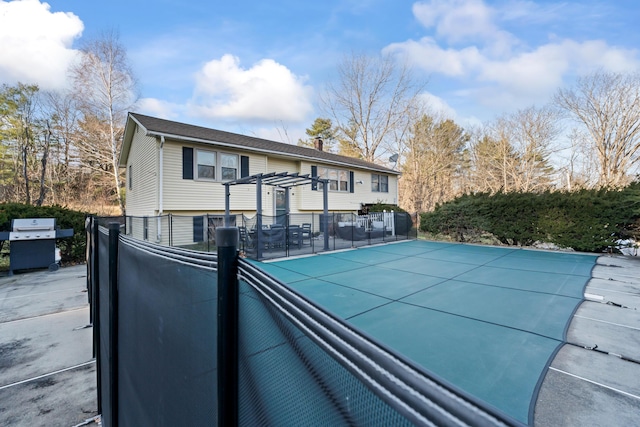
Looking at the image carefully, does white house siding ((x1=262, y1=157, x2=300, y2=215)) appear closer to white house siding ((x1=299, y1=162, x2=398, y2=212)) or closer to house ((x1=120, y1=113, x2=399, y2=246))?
house ((x1=120, y1=113, x2=399, y2=246))

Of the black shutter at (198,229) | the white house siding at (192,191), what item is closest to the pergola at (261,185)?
the black shutter at (198,229)

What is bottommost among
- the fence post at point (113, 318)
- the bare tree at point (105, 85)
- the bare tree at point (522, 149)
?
the fence post at point (113, 318)

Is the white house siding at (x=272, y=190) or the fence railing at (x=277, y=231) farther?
the white house siding at (x=272, y=190)

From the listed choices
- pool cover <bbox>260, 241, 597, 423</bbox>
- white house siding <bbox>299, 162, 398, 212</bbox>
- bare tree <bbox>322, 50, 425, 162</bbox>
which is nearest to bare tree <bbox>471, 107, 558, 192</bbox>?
bare tree <bbox>322, 50, 425, 162</bbox>

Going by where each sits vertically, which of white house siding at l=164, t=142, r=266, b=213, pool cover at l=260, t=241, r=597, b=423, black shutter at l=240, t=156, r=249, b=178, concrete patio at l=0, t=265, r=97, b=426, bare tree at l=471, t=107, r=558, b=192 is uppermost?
bare tree at l=471, t=107, r=558, b=192

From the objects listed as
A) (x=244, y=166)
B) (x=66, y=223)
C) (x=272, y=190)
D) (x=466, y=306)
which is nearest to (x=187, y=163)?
(x=244, y=166)

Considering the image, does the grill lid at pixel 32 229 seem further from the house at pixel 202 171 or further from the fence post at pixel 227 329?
the fence post at pixel 227 329

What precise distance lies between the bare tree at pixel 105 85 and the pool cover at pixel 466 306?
16944 mm

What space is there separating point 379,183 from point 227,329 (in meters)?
19.2

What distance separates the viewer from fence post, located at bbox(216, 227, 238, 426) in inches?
36.4

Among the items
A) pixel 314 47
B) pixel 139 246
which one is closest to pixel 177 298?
pixel 139 246

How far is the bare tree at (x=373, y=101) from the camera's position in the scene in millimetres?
24406

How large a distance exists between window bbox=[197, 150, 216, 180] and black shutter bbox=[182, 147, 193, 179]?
31cm

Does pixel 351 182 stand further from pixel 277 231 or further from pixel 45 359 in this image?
pixel 45 359
